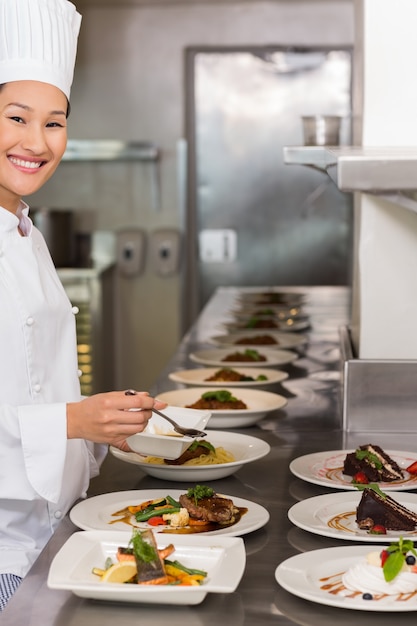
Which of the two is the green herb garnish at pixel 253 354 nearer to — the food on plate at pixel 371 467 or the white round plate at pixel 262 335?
the white round plate at pixel 262 335

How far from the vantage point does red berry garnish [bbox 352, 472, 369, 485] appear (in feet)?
6.48

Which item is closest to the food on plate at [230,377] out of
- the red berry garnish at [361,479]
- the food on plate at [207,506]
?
the red berry garnish at [361,479]

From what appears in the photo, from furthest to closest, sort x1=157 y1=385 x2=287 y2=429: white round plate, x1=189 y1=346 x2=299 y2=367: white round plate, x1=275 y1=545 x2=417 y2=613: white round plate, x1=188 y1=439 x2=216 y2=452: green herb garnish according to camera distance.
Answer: x1=189 y1=346 x2=299 y2=367: white round plate → x1=157 y1=385 x2=287 y2=429: white round plate → x1=188 y1=439 x2=216 y2=452: green herb garnish → x1=275 y1=545 x2=417 y2=613: white round plate

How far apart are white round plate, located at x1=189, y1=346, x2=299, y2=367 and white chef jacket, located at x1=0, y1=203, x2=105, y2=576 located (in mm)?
1173

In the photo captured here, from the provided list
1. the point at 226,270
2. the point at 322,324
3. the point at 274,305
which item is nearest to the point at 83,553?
the point at 322,324

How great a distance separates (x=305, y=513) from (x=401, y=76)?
1216mm

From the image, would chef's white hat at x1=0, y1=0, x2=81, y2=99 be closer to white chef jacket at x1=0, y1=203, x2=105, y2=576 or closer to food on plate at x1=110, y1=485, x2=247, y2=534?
white chef jacket at x1=0, y1=203, x2=105, y2=576

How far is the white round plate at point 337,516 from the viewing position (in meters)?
1.65

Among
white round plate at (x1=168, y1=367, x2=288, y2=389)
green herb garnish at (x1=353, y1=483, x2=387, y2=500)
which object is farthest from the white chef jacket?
white round plate at (x1=168, y1=367, x2=288, y2=389)

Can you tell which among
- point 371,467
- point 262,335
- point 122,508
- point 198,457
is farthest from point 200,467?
point 262,335

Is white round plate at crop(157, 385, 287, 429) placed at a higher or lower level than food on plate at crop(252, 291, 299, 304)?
lower

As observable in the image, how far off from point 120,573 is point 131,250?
4996 mm

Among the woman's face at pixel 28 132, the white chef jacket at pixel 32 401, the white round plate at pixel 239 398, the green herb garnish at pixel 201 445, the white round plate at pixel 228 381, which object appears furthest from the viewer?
the white round plate at pixel 228 381

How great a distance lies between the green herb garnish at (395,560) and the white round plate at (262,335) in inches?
82.1
